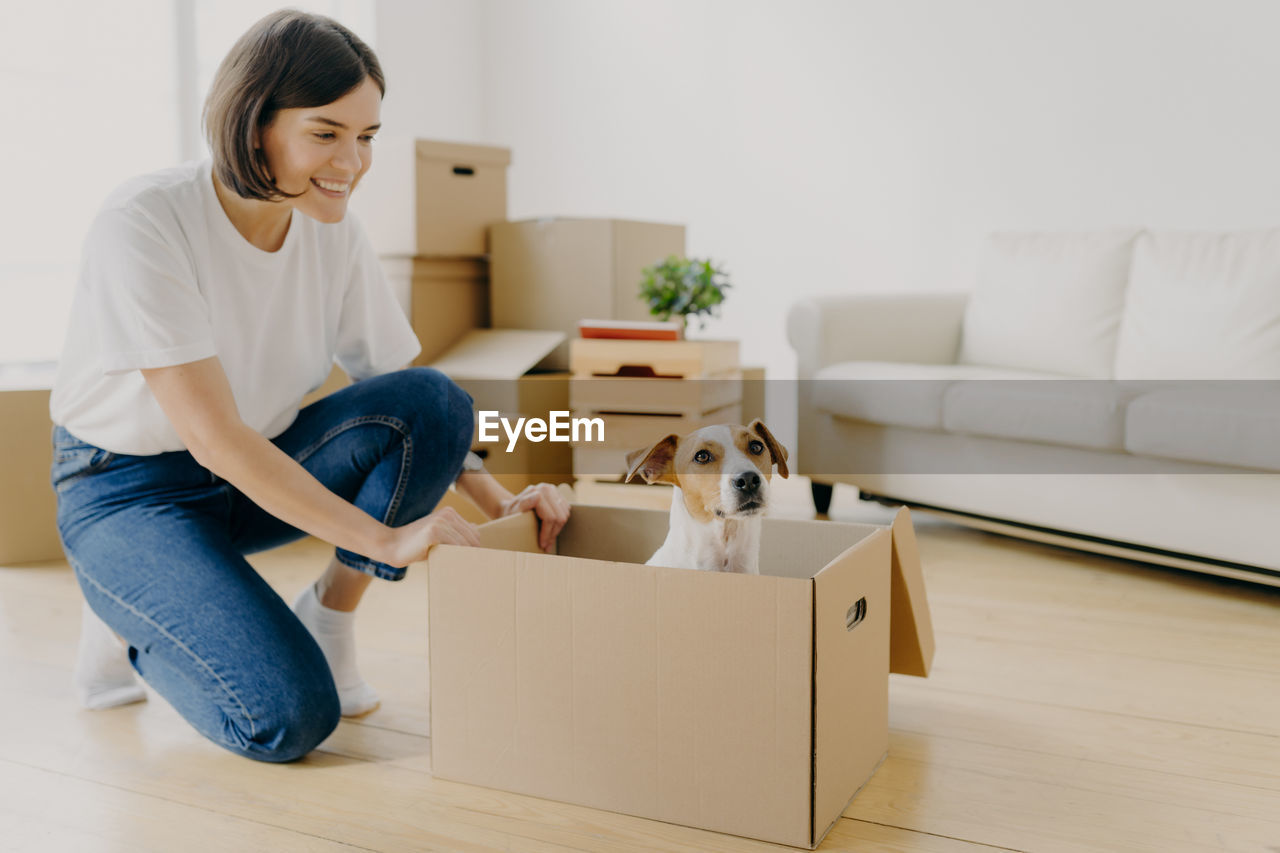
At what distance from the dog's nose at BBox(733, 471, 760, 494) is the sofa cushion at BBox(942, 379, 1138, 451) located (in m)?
1.32

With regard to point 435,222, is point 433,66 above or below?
above

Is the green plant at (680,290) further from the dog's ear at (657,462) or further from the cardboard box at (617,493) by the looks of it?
the dog's ear at (657,462)

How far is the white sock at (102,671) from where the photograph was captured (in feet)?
5.22

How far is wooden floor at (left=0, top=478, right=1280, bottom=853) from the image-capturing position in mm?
1220

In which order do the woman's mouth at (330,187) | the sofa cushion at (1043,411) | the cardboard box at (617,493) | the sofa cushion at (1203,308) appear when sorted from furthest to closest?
1. the cardboard box at (617,493)
2. the sofa cushion at (1203,308)
3. the sofa cushion at (1043,411)
4. the woman's mouth at (330,187)

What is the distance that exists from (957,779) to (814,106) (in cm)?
306

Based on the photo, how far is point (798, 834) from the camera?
3.84 feet

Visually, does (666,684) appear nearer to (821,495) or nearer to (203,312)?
(203,312)

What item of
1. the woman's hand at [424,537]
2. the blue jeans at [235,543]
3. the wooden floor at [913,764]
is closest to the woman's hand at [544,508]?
the blue jeans at [235,543]

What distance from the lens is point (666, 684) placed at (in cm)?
120

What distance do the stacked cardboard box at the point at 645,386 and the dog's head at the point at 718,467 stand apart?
1533mm

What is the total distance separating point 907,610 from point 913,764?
20 cm

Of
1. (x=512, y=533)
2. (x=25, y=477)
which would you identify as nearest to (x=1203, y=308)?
(x=512, y=533)

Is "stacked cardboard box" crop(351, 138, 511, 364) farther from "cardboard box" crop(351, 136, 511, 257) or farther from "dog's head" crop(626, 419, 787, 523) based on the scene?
"dog's head" crop(626, 419, 787, 523)
